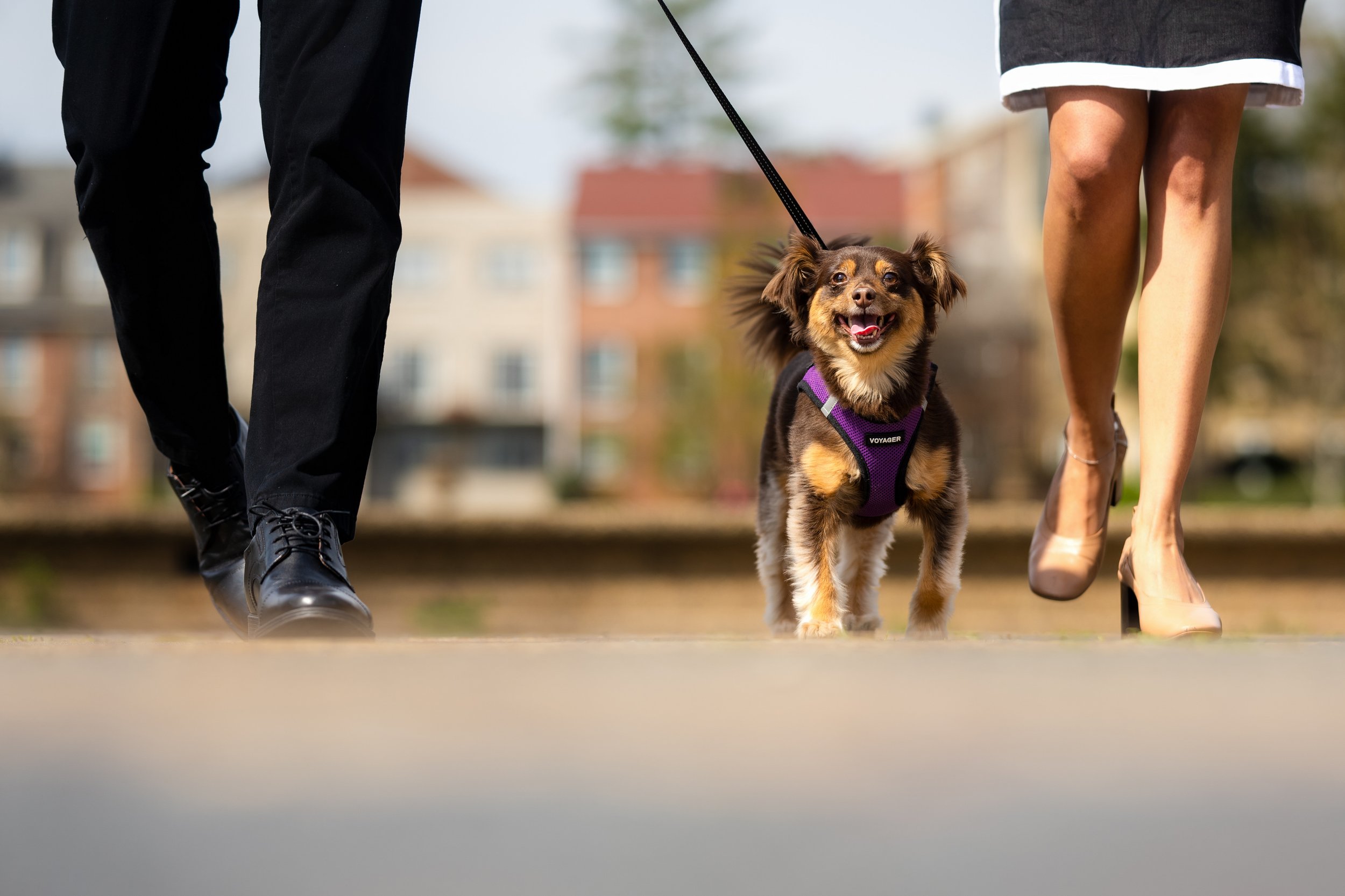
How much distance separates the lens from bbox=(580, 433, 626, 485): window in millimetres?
48562

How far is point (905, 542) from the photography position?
8.95 metres

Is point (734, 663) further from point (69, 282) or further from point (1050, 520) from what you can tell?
point (69, 282)

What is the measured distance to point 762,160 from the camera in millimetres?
3150

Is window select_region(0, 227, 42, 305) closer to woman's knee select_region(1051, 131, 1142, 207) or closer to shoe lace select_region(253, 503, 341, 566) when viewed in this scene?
shoe lace select_region(253, 503, 341, 566)

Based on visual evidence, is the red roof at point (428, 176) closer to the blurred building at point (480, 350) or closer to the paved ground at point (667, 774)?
the blurred building at point (480, 350)

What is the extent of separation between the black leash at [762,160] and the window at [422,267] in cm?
5235

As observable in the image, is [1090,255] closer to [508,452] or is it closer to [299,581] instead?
[299,581]

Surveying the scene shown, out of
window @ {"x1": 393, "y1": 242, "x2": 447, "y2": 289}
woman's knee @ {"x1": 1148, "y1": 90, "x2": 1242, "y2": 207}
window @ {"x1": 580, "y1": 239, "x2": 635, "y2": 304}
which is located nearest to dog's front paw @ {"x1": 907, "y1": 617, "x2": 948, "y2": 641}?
woman's knee @ {"x1": 1148, "y1": 90, "x2": 1242, "y2": 207}

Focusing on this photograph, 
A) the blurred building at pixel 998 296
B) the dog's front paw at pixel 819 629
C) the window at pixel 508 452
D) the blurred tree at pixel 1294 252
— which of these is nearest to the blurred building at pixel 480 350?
the window at pixel 508 452

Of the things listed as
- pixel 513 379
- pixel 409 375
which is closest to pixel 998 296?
pixel 513 379

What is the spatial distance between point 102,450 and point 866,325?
55119 millimetres

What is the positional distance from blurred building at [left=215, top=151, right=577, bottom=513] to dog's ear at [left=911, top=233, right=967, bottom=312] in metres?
48.6

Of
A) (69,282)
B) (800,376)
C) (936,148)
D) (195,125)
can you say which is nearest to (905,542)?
(800,376)

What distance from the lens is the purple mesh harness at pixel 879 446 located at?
307cm
